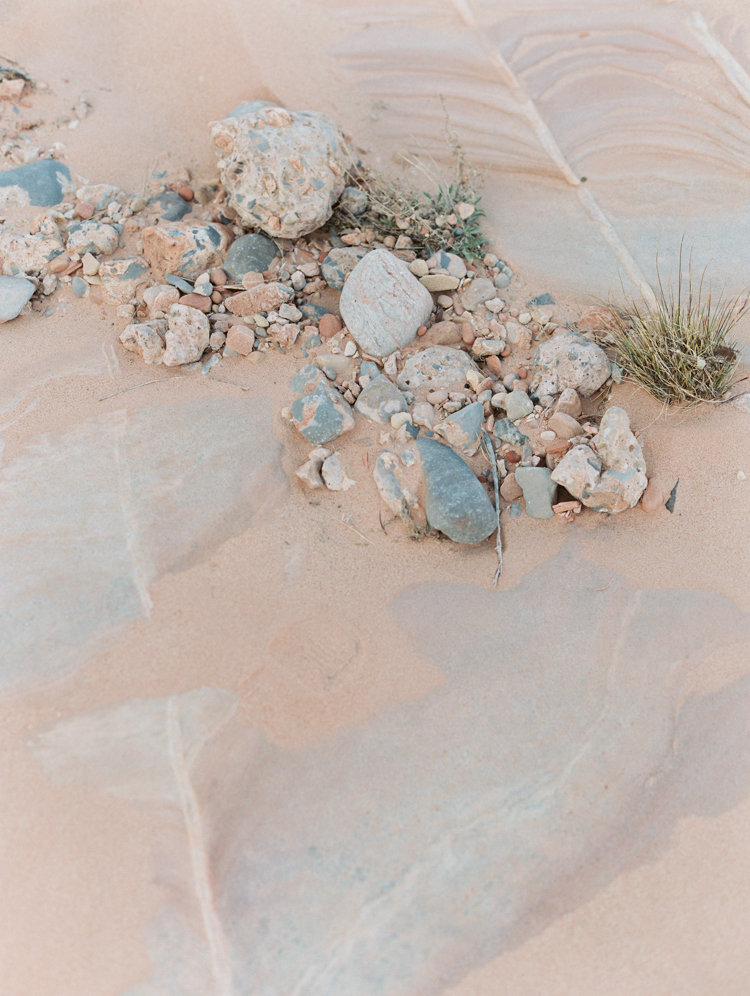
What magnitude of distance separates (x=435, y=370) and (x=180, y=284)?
3.43ft

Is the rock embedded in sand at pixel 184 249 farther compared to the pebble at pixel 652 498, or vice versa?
the rock embedded in sand at pixel 184 249

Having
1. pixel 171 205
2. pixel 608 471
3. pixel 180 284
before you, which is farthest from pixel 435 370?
pixel 171 205

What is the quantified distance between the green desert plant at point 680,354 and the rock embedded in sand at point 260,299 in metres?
1.23

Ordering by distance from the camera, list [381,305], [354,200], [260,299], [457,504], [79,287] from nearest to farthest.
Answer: [457,504]
[381,305]
[260,299]
[79,287]
[354,200]

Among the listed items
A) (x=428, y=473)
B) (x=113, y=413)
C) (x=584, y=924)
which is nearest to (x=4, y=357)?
(x=113, y=413)

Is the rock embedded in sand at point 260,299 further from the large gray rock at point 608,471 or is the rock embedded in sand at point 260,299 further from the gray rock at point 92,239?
the large gray rock at point 608,471

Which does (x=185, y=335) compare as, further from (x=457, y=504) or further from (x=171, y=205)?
(x=457, y=504)

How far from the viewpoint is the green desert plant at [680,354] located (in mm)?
2113

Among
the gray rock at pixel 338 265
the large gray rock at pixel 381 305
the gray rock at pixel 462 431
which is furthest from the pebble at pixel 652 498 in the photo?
the gray rock at pixel 338 265

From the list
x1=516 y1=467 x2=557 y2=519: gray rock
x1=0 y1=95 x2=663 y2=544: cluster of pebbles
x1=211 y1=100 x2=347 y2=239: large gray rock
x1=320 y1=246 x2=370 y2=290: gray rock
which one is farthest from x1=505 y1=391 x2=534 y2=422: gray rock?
x1=211 y1=100 x2=347 y2=239: large gray rock

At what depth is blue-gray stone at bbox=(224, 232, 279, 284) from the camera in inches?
97.3

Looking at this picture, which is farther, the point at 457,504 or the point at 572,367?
the point at 572,367

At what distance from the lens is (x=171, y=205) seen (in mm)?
2686

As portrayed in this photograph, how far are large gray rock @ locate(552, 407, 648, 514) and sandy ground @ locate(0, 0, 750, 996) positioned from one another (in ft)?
0.28
